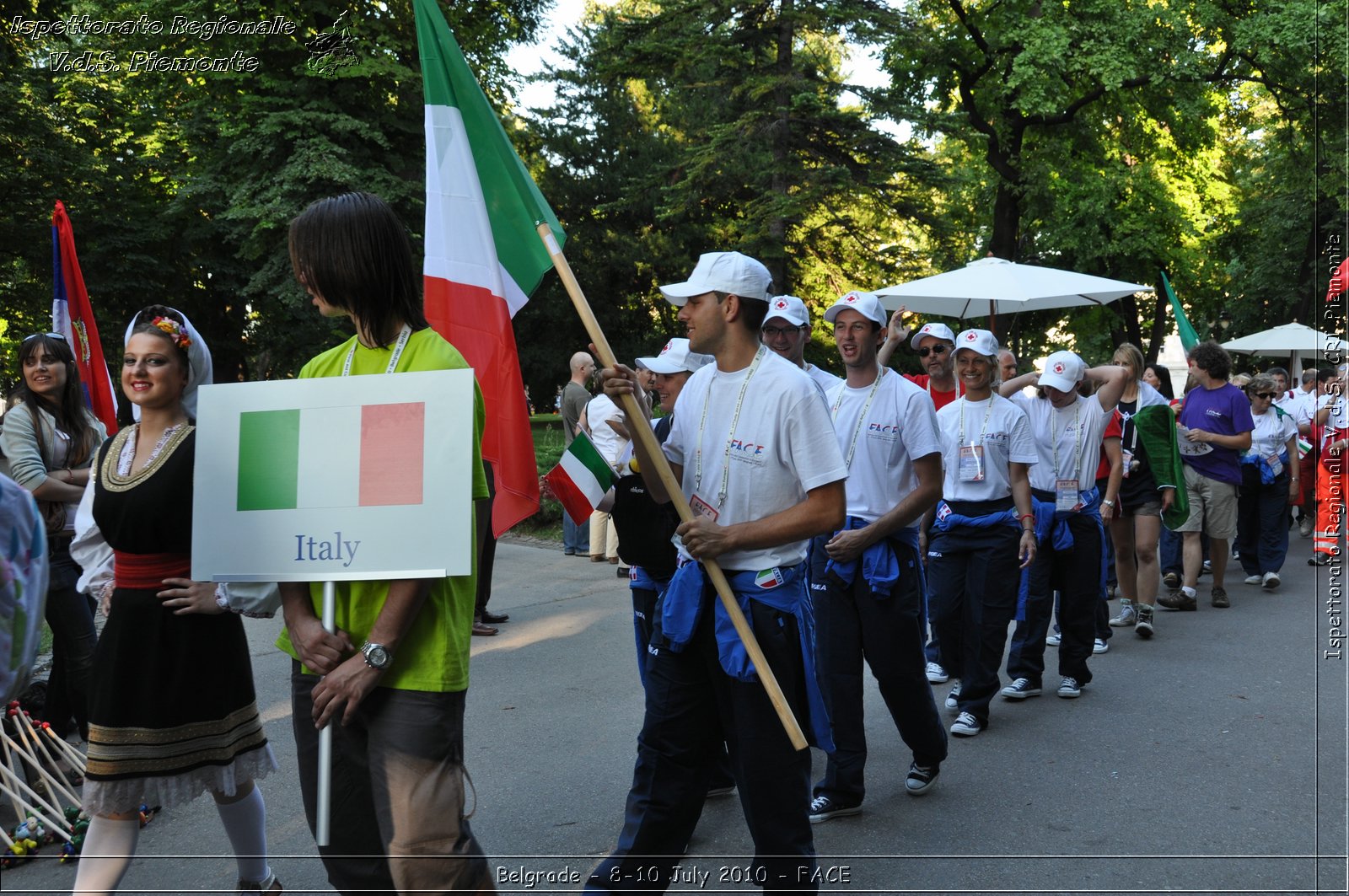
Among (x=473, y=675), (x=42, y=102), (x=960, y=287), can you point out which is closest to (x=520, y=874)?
(x=473, y=675)

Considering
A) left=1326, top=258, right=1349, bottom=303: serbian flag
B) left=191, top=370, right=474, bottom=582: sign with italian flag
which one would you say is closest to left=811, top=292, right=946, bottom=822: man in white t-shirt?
left=191, top=370, right=474, bottom=582: sign with italian flag

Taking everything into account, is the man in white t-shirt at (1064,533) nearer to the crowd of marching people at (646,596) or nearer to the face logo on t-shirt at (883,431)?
the crowd of marching people at (646,596)

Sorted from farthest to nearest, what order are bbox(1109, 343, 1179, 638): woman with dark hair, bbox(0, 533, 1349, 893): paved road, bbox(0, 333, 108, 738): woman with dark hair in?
bbox(1109, 343, 1179, 638): woman with dark hair → bbox(0, 333, 108, 738): woman with dark hair → bbox(0, 533, 1349, 893): paved road

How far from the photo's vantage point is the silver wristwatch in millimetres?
2434

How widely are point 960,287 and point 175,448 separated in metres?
8.00

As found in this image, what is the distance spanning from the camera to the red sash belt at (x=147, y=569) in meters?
3.31

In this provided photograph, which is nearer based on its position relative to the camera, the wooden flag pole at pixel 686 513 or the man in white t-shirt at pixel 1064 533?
the wooden flag pole at pixel 686 513

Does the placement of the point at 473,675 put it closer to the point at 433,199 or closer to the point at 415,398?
the point at 433,199

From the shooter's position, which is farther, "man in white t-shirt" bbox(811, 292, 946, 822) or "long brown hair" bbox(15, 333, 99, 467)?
"long brown hair" bbox(15, 333, 99, 467)

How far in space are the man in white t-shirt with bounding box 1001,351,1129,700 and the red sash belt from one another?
429 cm

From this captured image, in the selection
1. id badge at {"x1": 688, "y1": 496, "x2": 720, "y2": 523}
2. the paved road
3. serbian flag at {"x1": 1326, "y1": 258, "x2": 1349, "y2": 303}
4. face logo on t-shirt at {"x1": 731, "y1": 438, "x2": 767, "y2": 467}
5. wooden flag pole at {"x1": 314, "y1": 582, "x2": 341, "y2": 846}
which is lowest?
the paved road

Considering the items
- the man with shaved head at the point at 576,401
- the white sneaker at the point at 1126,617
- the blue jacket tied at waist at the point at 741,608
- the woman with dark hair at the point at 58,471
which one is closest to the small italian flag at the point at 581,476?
the blue jacket tied at waist at the point at 741,608

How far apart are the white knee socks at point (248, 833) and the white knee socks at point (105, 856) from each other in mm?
303

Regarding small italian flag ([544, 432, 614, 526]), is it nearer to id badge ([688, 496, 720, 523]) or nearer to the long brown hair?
id badge ([688, 496, 720, 523])
